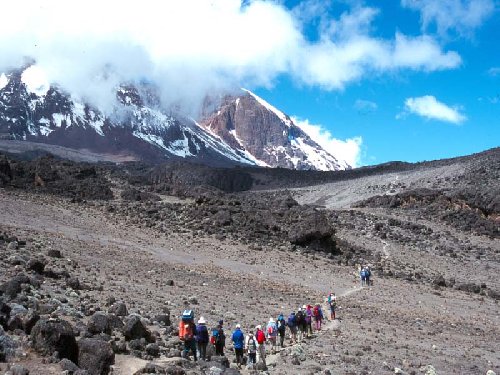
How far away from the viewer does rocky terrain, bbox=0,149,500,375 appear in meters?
9.71

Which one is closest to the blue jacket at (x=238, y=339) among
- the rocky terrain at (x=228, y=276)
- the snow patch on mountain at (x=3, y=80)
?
the rocky terrain at (x=228, y=276)

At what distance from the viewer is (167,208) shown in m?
34.8

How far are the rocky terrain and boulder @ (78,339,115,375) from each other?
0.06ft

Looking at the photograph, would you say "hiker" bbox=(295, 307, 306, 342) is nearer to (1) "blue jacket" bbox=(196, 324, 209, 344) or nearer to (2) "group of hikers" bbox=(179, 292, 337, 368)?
(2) "group of hikers" bbox=(179, 292, 337, 368)

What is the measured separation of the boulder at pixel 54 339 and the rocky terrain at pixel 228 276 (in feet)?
0.06

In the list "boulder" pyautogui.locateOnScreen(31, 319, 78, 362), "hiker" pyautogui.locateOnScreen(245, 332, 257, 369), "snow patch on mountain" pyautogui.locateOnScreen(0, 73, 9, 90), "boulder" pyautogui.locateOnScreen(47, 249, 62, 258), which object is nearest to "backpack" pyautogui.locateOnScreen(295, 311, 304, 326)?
"hiker" pyautogui.locateOnScreen(245, 332, 257, 369)

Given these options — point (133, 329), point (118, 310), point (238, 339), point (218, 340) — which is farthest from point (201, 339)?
point (118, 310)

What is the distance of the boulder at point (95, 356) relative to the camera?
25.7 feet

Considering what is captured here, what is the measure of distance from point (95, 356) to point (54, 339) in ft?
2.13

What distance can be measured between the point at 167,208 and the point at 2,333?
89.0 feet

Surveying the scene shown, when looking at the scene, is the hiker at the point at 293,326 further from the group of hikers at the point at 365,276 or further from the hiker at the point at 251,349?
the group of hikers at the point at 365,276

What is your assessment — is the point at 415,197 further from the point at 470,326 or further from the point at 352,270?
the point at 470,326

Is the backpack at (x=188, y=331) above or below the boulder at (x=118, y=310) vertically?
below

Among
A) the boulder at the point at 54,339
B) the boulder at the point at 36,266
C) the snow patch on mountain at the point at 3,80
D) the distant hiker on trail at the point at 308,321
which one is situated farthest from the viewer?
the snow patch on mountain at the point at 3,80
